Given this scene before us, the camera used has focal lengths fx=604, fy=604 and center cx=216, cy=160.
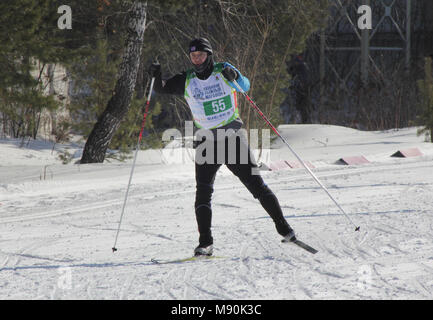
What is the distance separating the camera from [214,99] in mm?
4605

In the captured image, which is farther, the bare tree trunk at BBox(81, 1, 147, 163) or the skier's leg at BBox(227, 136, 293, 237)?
the bare tree trunk at BBox(81, 1, 147, 163)

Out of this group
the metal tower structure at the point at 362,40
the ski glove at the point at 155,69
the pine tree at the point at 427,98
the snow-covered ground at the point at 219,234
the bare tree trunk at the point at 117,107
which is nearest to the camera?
the snow-covered ground at the point at 219,234

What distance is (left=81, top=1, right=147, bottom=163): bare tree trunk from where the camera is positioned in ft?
34.2

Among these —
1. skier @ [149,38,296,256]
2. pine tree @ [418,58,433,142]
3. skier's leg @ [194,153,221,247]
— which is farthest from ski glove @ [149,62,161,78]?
pine tree @ [418,58,433,142]

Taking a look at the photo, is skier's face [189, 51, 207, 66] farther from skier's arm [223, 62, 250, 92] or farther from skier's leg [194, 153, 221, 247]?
skier's leg [194, 153, 221, 247]

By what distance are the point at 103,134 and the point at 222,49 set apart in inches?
111

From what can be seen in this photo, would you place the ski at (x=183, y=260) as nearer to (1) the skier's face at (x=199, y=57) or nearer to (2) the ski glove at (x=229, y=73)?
(2) the ski glove at (x=229, y=73)

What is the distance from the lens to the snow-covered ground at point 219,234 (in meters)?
3.92

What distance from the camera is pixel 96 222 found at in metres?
6.31

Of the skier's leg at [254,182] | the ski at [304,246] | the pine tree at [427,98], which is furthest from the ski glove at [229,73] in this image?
the pine tree at [427,98]

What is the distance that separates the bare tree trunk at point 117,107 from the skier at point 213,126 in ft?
19.5

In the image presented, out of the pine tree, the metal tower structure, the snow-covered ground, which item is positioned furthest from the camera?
the metal tower structure

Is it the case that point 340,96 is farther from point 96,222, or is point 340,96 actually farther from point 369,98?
point 96,222
